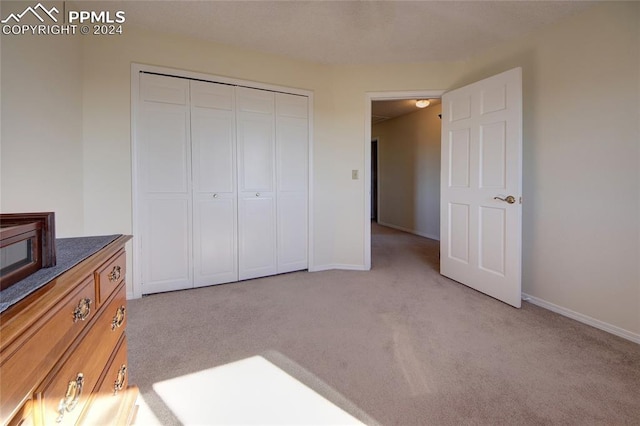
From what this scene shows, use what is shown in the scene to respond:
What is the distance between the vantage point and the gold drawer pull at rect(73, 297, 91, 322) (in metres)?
0.75

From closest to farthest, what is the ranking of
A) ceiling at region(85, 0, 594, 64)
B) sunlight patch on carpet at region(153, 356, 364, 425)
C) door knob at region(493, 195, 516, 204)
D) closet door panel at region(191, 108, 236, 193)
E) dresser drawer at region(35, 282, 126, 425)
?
1. dresser drawer at region(35, 282, 126, 425)
2. sunlight patch on carpet at region(153, 356, 364, 425)
3. ceiling at region(85, 0, 594, 64)
4. door knob at region(493, 195, 516, 204)
5. closet door panel at region(191, 108, 236, 193)

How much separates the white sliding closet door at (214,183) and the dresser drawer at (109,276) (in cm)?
174

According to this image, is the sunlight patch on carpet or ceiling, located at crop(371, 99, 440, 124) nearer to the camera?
the sunlight patch on carpet

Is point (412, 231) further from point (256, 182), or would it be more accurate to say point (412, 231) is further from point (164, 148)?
point (164, 148)

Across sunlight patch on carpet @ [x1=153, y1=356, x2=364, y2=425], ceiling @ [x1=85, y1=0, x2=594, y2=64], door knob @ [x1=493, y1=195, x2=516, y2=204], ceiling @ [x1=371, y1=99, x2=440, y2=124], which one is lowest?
sunlight patch on carpet @ [x1=153, y1=356, x2=364, y2=425]

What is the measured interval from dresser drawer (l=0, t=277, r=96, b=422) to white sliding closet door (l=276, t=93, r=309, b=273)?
97.8 inches

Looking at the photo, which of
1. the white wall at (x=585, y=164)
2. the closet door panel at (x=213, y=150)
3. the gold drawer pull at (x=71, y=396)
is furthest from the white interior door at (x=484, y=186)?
the gold drawer pull at (x=71, y=396)

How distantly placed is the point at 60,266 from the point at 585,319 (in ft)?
10.0

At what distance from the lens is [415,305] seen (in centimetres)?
251

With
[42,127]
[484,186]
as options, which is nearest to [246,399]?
[42,127]

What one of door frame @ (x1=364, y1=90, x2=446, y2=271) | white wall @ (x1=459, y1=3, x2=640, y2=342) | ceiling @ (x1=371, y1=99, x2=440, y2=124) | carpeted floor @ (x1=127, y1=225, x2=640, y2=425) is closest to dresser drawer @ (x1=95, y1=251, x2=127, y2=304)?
carpeted floor @ (x1=127, y1=225, x2=640, y2=425)

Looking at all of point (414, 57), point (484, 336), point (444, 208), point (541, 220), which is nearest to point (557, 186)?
point (541, 220)

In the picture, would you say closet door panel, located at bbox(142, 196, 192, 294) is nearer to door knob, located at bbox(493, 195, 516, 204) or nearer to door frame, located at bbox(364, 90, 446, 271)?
door frame, located at bbox(364, 90, 446, 271)

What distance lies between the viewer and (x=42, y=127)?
6.07 ft
